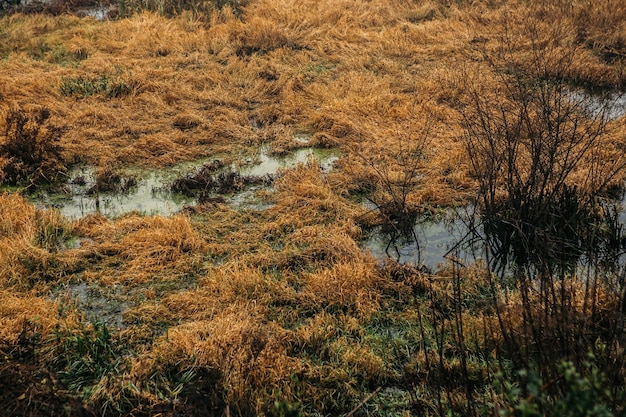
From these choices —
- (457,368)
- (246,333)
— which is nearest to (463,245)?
(457,368)

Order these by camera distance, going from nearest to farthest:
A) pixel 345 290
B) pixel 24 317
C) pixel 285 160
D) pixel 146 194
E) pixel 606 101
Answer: pixel 24 317
pixel 345 290
pixel 146 194
pixel 285 160
pixel 606 101

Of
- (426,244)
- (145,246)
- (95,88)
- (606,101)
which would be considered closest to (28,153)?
(95,88)

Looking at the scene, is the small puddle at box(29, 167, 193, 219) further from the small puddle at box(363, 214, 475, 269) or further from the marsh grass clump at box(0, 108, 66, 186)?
the small puddle at box(363, 214, 475, 269)

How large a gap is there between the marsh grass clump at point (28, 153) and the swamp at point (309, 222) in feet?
0.10

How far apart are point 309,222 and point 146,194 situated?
6.07 feet

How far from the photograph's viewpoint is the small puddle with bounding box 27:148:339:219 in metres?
6.12

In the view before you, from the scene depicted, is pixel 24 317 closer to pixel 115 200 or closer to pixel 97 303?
pixel 97 303

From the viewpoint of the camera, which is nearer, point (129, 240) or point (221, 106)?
point (129, 240)

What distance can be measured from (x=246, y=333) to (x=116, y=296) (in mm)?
1296

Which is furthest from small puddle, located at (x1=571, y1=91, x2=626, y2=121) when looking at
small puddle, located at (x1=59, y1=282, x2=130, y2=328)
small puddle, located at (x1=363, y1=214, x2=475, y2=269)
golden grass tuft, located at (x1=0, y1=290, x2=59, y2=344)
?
golden grass tuft, located at (x1=0, y1=290, x2=59, y2=344)

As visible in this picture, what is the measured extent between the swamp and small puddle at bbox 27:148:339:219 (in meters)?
0.03

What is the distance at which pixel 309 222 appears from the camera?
573cm

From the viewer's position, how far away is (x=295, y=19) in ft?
37.7

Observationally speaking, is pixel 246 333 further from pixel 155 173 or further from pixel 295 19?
pixel 295 19
